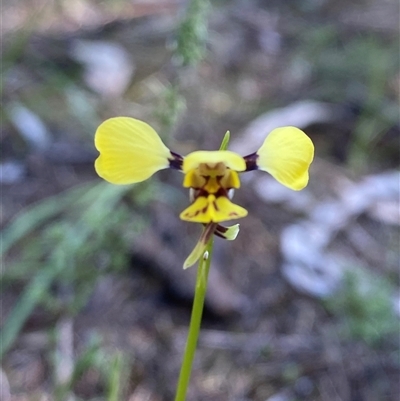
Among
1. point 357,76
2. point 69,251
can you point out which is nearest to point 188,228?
point 69,251

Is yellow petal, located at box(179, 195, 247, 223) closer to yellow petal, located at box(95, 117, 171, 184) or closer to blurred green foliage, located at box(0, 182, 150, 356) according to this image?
yellow petal, located at box(95, 117, 171, 184)

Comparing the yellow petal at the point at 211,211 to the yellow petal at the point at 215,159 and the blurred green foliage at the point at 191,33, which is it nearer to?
the yellow petal at the point at 215,159

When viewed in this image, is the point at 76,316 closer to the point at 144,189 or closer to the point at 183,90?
the point at 144,189

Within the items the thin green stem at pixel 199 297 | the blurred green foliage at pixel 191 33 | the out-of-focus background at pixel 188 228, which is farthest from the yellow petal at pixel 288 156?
the blurred green foliage at pixel 191 33

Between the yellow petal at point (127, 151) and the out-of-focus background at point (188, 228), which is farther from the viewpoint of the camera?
the out-of-focus background at point (188, 228)

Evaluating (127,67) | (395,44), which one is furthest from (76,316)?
(395,44)

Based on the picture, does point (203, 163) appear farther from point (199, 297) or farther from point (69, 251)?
point (69, 251)
